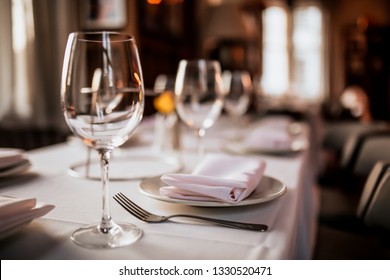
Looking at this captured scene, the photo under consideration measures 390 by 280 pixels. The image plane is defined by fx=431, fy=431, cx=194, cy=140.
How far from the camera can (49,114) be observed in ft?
9.61

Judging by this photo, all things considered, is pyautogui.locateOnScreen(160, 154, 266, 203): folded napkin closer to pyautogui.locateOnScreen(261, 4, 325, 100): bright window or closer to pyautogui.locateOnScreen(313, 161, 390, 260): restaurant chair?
pyautogui.locateOnScreen(313, 161, 390, 260): restaurant chair

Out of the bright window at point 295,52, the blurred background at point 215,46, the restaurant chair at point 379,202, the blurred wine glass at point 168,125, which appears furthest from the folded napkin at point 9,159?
the bright window at point 295,52

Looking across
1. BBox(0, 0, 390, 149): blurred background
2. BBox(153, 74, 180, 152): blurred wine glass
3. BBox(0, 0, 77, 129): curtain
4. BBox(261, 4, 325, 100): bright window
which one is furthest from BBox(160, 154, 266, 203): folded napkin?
BBox(261, 4, 325, 100): bright window

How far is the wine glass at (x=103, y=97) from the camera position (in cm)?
53

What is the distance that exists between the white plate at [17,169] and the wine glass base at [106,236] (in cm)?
35

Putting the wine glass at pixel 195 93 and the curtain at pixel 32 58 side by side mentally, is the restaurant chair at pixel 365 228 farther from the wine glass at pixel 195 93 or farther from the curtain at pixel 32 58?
the curtain at pixel 32 58

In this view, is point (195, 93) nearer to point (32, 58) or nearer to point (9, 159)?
point (9, 159)

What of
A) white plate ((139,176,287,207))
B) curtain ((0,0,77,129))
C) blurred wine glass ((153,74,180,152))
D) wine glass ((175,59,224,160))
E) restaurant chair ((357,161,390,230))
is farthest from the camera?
curtain ((0,0,77,129))

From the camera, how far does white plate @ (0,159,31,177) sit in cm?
83

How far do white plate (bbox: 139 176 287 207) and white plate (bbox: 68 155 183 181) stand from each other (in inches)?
6.2

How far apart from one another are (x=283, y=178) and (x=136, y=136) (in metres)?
0.68
